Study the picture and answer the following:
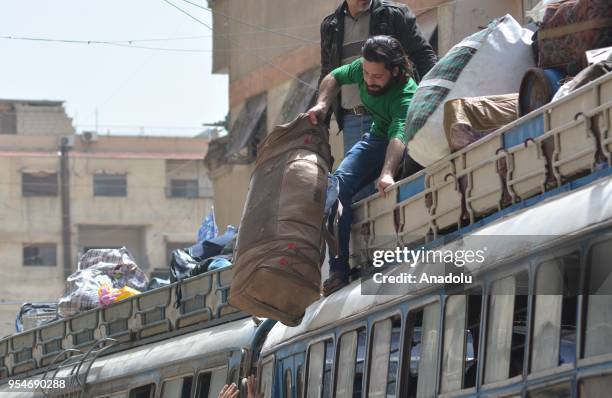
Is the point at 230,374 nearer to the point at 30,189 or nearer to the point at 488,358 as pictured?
the point at 488,358

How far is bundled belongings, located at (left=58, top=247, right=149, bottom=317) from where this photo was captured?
16.5 m

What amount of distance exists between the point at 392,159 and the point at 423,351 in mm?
1825

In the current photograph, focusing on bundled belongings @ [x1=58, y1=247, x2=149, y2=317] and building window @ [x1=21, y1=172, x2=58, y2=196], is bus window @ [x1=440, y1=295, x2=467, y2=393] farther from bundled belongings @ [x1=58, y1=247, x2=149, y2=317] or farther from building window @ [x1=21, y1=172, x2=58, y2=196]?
building window @ [x1=21, y1=172, x2=58, y2=196]

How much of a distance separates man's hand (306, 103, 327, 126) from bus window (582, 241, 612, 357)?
3.88 meters

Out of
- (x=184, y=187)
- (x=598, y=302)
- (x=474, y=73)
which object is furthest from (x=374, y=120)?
(x=184, y=187)

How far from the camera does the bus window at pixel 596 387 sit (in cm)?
547

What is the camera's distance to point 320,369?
915cm

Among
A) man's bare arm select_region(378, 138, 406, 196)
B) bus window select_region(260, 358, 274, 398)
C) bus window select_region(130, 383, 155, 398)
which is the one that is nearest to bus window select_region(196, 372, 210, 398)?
bus window select_region(130, 383, 155, 398)

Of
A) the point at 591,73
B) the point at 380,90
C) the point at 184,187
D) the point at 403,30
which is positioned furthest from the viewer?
the point at 184,187

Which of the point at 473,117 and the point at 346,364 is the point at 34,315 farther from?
the point at 473,117

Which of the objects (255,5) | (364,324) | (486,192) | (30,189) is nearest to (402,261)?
(364,324)

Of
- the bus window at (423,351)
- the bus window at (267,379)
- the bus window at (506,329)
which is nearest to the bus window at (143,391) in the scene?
the bus window at (267,379)

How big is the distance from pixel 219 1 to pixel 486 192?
22.4 meters

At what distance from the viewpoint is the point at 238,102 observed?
93.6 ft
